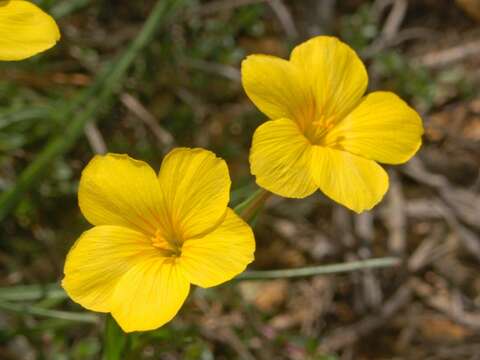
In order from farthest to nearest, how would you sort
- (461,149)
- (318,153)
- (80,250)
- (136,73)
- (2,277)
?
(461,149)
(136,73)
(2,277)
(318,153)
(80,250)

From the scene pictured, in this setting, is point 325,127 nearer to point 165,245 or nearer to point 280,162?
point 280,162

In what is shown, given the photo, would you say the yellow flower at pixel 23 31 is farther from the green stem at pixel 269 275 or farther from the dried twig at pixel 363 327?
the dried twig at pixel 363 327

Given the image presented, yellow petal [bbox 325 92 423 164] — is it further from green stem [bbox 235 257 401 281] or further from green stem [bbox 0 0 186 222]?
green stem [bbox 0 0 186 222]

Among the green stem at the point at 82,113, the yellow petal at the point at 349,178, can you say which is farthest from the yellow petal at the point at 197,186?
the green stem at the point at 82,113

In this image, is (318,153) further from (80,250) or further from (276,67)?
(80,250)

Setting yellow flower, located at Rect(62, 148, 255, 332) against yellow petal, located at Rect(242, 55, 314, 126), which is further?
yellow petal, located at Rect(242, 55, 314, 126)

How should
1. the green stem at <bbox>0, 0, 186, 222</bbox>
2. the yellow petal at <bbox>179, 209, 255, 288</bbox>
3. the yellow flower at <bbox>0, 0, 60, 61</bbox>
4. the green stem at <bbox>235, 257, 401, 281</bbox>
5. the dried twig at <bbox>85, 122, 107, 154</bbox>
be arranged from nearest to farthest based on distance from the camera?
1. the yellow petal at <bbox>179, 209, 255, 288</bbox>
2. the yellow flower at <bbox>0, 0, 60, 61</bbox>
3. the green stem at <bbox>235, 257, 401, 281</bbox>
4. the green stem at <bbox>0, 0, 186, 222</bbox>
5. the dried twig at <bbox>85, 122, 107, 154</bbox>

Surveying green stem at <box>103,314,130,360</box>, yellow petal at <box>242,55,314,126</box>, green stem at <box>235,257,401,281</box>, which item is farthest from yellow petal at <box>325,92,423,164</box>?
green stem at <box>103,314,130,360</box>

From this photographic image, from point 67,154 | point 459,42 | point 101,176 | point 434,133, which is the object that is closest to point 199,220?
point 101,176
